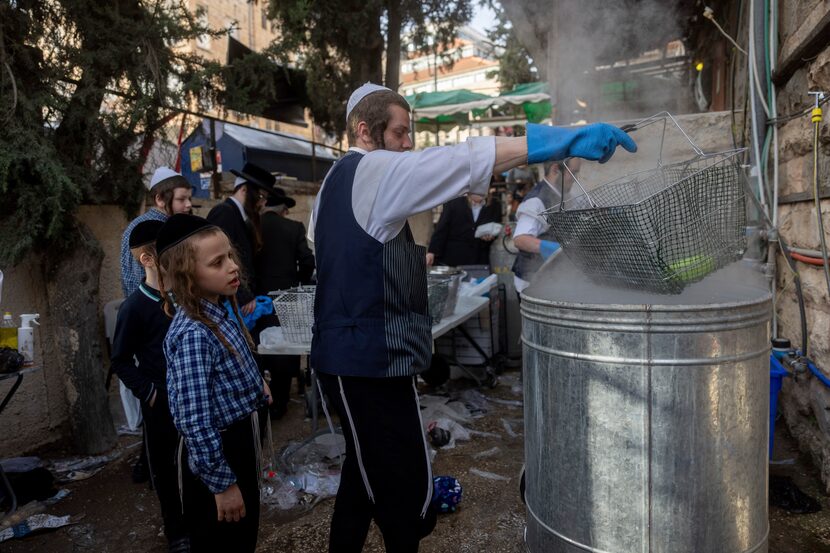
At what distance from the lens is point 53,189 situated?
13.5 ft

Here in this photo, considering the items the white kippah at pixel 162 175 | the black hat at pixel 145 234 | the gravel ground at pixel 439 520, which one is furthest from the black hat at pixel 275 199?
the gravel ground at pixel 439 520

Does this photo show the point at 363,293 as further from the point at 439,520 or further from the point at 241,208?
the point at 241,208

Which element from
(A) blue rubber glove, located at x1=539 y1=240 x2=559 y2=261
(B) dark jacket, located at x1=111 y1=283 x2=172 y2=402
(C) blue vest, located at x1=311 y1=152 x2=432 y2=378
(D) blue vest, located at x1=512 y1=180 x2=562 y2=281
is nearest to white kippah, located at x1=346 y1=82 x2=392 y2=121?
(C) blue vest, located at x1=311 y1=152 x2=432 y2=378

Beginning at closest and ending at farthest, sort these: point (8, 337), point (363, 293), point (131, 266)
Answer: point (363, 293) → point (8, 337) → point (131, 266)

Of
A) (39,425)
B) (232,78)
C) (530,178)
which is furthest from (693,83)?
(39,425)

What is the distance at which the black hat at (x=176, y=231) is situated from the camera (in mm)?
2172

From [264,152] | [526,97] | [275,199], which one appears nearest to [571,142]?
[275,199]

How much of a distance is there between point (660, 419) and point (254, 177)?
389 cm

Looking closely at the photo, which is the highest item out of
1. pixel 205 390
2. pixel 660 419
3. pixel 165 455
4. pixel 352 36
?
pixel 352 36

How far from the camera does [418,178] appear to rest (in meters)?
1.81

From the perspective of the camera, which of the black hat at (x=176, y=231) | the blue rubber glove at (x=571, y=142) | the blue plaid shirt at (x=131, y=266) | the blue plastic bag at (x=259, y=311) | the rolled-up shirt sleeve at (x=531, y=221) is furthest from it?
the rolled-up shirt sleeve at (x=531, y=221)

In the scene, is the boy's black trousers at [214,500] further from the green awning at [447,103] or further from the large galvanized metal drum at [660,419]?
the green awning at [447,103]

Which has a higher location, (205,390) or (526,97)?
(526,97)

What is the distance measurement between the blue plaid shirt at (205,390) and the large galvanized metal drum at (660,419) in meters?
1.18
